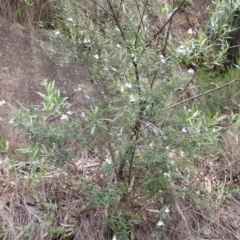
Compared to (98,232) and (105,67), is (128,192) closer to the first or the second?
(98,232)

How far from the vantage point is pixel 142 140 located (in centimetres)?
249

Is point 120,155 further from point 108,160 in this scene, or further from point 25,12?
point 25,12

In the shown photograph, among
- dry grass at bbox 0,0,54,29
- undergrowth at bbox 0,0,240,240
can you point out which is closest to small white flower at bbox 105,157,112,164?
undergrowth at bbox 0,0,240,240

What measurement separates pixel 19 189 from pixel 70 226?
0.37 metres

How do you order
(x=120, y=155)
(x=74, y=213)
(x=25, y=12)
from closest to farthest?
(x=120, y=155), (x=74, y=213), (x=25, y=12)

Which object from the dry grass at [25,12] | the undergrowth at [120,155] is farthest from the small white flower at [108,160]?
the dry grass at [25,12]

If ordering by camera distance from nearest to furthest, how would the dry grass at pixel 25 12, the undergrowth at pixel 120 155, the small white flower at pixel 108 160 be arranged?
the undergrowth at pixel 120 155, the small white flower at pixel 108 160, the dry grass at pixel 25 12

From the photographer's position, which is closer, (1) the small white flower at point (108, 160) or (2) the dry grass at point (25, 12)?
(1) the small white flower at point (108, 160)

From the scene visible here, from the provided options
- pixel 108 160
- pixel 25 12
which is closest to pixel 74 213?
pixel 108 160

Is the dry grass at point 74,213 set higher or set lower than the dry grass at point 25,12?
lower

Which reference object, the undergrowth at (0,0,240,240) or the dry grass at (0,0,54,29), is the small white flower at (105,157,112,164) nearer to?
the undergrowth at (0,0,240,240)

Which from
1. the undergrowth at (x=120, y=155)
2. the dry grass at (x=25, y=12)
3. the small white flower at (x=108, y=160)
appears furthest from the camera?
the dry grass at (x=25, y=12)

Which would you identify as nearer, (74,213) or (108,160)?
(108,160)

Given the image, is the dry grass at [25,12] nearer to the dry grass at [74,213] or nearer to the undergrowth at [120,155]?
the undergrowth at [120,155]
